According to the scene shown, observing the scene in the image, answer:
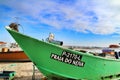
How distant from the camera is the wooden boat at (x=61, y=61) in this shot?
8227mm

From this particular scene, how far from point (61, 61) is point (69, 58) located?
0.34 metres

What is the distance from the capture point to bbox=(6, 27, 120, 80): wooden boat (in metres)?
8.23

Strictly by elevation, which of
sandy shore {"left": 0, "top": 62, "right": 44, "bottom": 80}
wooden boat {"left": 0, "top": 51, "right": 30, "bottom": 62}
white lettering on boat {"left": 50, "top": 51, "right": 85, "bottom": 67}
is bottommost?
sandy shore {"left": 0, "top": 62, "right": 44, "bottom": 80}

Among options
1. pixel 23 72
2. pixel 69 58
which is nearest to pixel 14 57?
pixel 23 72

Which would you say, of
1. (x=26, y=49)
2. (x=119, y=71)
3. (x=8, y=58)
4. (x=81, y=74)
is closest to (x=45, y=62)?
(x=26, y=49)

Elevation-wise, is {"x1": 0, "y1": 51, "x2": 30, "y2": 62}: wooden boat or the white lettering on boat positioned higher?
the white lettering on boat

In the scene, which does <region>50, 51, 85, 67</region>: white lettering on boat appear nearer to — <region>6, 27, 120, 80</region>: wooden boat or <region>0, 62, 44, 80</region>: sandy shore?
<region>6, 27, 120, 80</region>: wooden boat

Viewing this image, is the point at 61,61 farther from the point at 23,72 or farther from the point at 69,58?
the point at 23,72

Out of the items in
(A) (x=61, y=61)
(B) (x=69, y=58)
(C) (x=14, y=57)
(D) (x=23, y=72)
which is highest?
(B) (x=69, y=58)

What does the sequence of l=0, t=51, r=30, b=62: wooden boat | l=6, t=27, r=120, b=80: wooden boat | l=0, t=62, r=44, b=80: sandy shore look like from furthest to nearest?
l=0, t=51, r=30, b=62: wooden boat
l=0, t=62, r=44, b=80: sandy shore
l=6, t=27, r=120, b=80: wooden boat

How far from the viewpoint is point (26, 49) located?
8.56m

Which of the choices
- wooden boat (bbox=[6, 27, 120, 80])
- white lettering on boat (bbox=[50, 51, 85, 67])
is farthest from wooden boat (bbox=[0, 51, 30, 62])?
white lettering on boat (bbox=[50, 51, 85, 67])

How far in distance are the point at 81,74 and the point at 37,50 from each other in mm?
2035

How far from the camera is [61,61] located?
835cm
